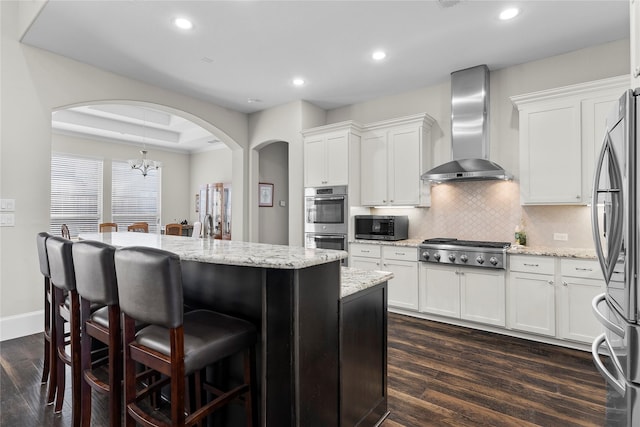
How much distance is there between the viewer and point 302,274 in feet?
4.67

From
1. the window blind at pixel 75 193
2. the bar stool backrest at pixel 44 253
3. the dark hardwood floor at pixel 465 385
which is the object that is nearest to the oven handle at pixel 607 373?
the dark hardwood floor at pixel 465 385

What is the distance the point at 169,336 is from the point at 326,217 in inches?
136

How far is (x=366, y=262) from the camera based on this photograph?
4.34 meters

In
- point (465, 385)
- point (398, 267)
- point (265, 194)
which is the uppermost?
point (265, 194)

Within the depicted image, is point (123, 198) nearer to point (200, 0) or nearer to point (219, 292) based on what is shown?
point (200, 0)

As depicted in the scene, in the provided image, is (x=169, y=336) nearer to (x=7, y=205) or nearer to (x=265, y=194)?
(x=7, y=205)

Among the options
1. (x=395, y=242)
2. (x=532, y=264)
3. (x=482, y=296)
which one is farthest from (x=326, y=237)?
(x=532, y=264)

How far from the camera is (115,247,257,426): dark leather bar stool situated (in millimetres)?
1272

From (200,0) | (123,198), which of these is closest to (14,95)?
(200,0)

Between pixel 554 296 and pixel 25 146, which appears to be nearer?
pixel 554 296

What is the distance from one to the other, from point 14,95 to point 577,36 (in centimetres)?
571

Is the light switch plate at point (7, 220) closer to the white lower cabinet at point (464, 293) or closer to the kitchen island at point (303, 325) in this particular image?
the kitchen island at point (303, 325)

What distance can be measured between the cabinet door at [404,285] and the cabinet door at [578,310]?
1.42 metres

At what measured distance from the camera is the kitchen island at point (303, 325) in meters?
1.42
